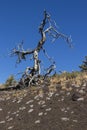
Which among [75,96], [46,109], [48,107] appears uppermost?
[75,96]

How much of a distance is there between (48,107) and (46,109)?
0.25 metres

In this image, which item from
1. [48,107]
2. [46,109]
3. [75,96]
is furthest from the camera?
[75,96]

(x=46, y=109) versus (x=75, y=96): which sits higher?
(x=75, y=96)

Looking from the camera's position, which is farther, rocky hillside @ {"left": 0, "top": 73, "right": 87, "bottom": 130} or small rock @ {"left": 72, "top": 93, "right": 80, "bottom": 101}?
small rock @ {"left": 72, "top": 93, "right": 80, "bottom": 101}

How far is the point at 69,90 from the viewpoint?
23.6 meters

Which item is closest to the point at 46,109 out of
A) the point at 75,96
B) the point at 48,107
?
the point at 48,107

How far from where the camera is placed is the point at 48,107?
71.3 ft

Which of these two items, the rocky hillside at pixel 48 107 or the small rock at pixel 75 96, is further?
the small rock at pixel 75 96

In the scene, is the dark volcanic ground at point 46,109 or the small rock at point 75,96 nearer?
the dark volcanic ground at point 46,109

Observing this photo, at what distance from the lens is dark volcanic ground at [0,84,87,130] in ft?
63.2

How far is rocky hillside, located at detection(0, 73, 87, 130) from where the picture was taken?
762 inches

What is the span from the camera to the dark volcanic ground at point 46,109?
19266 mm

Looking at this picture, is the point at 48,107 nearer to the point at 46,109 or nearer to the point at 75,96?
the point at 46,109

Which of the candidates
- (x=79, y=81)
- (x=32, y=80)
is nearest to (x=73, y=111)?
(x=79, y=81)
